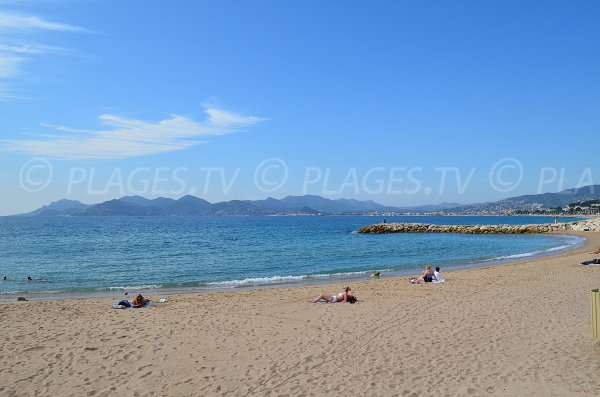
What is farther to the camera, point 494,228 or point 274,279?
point 494,228

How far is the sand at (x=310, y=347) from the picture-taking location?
6527 millimetres

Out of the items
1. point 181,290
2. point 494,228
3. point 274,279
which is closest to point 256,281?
point 274,279

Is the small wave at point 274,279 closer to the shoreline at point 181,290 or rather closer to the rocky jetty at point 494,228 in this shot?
the shoreline at point 181,290

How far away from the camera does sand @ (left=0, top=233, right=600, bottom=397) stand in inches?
257

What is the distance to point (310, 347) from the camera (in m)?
8.47

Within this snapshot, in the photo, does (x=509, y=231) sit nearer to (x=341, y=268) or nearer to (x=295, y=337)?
(x=341, y=268)

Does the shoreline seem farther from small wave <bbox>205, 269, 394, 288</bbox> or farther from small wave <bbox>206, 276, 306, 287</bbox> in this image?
small wave <bbox>206, 276, 306, 287</bbox>

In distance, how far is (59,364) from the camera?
303 inches

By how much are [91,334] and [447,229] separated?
6511 centimetres

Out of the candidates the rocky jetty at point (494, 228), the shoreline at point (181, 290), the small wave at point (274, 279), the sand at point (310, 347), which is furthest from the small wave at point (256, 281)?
the rocky jetty at point (494, 228)

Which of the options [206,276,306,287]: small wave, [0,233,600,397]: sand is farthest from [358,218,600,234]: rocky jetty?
[0,233,600,397]: sand

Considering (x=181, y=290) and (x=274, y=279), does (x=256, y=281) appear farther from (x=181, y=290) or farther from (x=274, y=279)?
(x=181, y=290)

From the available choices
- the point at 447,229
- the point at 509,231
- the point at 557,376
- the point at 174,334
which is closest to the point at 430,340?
the point at 557,376

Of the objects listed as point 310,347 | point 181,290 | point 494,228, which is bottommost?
point 181,290
